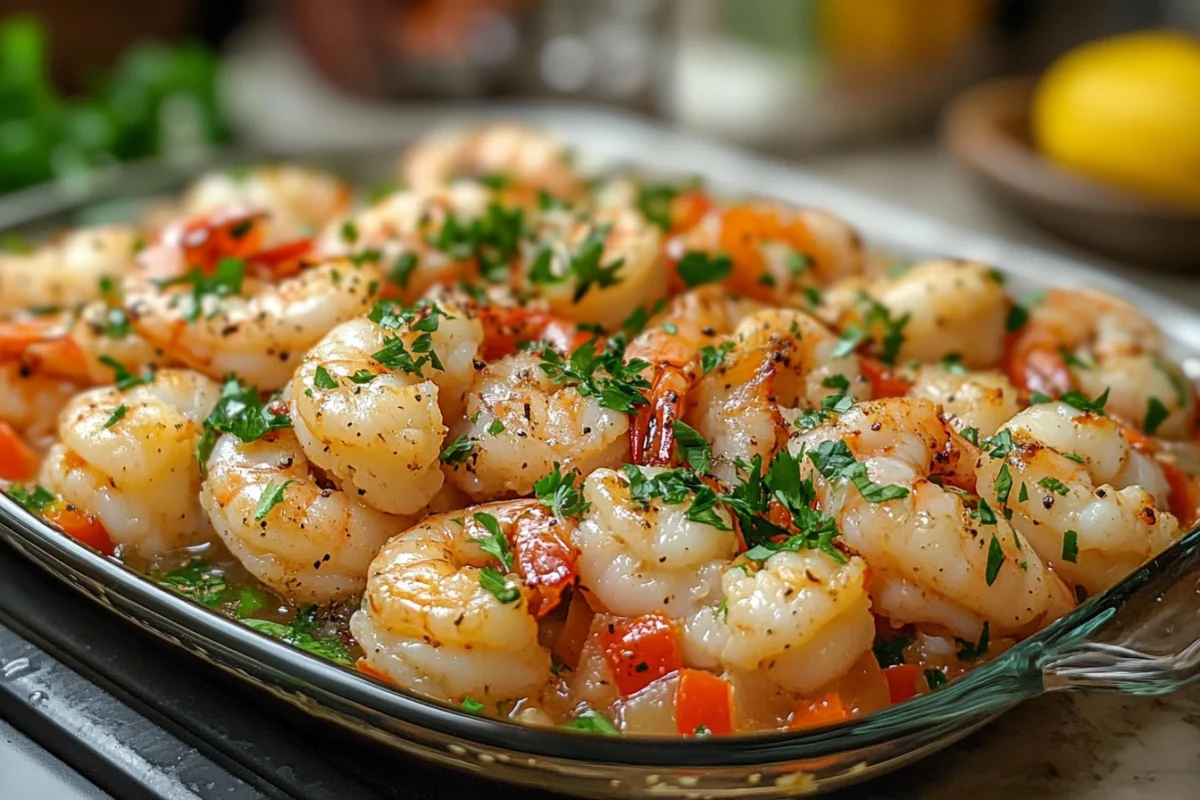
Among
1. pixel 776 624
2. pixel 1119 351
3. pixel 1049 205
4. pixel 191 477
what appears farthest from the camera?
pixel 1049 205

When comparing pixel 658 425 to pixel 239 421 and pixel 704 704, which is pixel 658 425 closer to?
pixel 704 704

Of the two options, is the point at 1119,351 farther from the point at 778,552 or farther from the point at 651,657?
the point at 651,657

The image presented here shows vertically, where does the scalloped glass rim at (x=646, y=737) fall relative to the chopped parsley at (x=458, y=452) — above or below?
below

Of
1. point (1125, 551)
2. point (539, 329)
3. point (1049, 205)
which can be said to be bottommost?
point (1049, 205)

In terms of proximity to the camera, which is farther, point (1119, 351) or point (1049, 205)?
point (1049, 205)

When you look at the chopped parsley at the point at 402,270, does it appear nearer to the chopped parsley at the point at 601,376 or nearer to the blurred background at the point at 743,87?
the chopped parsley at the point at 601,376

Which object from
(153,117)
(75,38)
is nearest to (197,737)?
(153,117)

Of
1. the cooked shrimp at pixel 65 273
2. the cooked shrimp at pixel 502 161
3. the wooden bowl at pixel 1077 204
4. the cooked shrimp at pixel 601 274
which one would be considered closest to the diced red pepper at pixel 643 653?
the cooked shrimp at pixel 601 274
